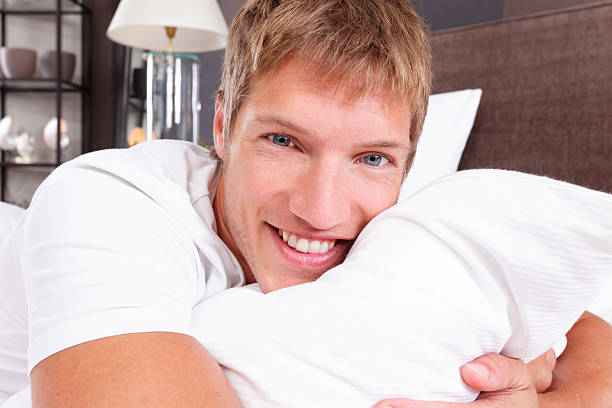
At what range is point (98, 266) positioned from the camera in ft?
1.78

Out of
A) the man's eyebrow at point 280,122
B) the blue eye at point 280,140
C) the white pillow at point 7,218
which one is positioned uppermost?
the man's eyebrow at point 280,122

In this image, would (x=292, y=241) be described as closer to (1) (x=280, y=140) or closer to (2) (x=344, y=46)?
(1) (x=280, y=140)

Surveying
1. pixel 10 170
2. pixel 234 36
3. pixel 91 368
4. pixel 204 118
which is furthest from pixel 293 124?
pixel 10 170

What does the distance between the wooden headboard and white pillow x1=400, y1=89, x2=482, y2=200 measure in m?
0.07

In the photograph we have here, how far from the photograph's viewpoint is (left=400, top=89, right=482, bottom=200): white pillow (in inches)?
66.1

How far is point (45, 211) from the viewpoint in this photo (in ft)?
2.04

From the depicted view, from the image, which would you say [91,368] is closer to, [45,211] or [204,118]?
[45,211]

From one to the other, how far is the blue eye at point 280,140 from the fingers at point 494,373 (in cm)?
37

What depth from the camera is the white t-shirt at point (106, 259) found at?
1.73ft

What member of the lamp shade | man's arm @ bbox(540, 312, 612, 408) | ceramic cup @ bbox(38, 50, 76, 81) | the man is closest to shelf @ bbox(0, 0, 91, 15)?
ceramic cup @ bbox(38, 50, 76, 81)

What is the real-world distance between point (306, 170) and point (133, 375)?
1.21 ft

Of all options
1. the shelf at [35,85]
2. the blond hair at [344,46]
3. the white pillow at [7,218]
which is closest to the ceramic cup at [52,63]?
Result: the shelf at [35,85]

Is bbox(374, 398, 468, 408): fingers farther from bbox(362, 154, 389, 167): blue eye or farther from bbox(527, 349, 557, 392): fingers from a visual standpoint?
bbox(362, 154, 389, 167): blue eye

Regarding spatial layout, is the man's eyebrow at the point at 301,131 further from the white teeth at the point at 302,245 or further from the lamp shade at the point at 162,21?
the lamp shade at the point at 162,21
